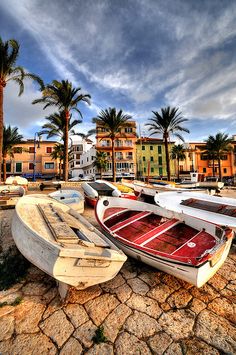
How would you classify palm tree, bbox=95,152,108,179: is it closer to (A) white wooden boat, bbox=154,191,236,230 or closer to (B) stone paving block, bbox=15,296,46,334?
(A) white wooden boat, bbox=154,191,236,230

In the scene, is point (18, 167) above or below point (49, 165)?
below

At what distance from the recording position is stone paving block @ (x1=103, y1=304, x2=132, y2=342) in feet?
8.68

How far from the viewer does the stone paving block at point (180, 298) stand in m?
3.26

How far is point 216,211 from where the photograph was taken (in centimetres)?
658

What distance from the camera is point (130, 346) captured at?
8.10ft

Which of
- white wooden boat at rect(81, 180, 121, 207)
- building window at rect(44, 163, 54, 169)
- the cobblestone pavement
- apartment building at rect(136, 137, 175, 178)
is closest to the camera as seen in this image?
the cobblestone pavement

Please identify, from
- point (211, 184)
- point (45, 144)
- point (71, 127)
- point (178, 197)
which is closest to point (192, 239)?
point (178, 197)

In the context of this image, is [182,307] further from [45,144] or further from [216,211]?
[45,144]

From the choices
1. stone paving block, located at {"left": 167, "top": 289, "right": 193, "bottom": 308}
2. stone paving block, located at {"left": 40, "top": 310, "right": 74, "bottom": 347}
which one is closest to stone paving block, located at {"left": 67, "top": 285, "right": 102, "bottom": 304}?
stone paving block, located at {"left": 40, "top": 310, "right": 74, "bottom": 347}

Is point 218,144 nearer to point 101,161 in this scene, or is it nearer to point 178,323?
point 101,161

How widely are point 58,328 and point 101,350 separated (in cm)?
77

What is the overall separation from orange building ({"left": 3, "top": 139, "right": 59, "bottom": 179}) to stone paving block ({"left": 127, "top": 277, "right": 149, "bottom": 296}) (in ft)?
151

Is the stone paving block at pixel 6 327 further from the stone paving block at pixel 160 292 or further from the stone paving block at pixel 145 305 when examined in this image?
the stone paving block at pixel 160 292

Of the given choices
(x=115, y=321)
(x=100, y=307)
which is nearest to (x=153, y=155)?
(x=100, y=307)
